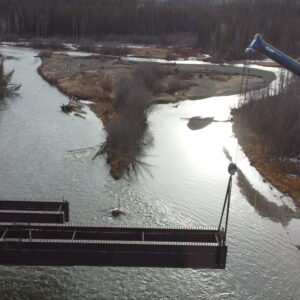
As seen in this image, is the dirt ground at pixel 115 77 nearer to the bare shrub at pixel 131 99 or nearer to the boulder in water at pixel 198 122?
the bare shrub at pixel 131 99

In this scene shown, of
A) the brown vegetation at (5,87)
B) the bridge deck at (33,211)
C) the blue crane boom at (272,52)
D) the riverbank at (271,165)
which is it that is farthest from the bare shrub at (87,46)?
the bridge deck at (33,211)

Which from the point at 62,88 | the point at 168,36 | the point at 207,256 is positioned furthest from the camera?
the point at 168,36

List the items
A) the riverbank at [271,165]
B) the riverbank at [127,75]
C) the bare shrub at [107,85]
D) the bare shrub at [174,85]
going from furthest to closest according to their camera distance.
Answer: the bare shrub at [174,85]
the bare shrub at [107,85]
the riverbank at [127,75]
the riverbank at [271,165]

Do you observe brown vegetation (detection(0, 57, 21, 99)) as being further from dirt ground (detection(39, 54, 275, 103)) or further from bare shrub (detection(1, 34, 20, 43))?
bare shrub (detection(1, 34, 20, 43))

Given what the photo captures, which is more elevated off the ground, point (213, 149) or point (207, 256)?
point (207, 256)

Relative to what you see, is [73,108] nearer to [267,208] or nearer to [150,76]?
[150,76]

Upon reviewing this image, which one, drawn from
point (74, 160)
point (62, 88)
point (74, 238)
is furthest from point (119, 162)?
A: point (62, 88)

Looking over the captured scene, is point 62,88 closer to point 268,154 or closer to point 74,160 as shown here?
point 74,160
